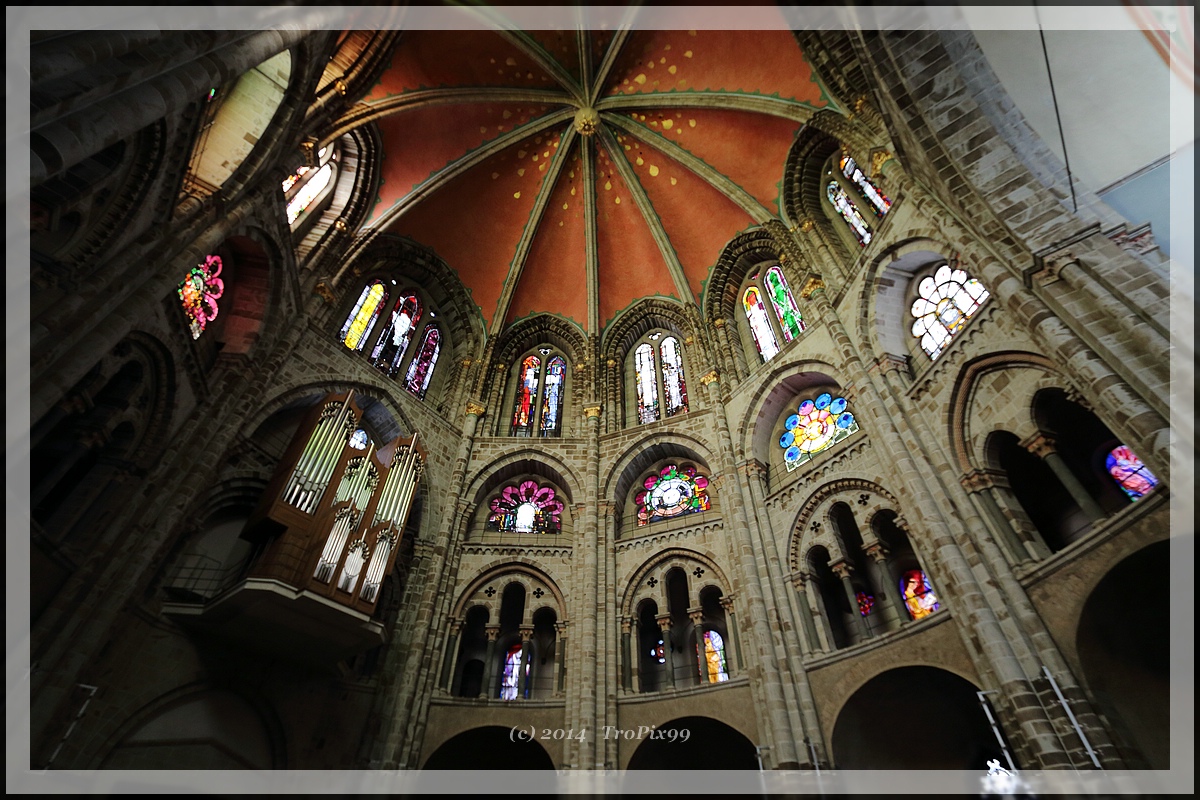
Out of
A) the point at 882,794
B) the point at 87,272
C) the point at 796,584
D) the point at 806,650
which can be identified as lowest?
the point at 882,794

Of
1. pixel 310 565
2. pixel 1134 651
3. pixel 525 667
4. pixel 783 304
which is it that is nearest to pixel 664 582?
pixel 525 667

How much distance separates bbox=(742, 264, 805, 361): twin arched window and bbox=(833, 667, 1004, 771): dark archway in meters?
7.91

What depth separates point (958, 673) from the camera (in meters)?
8.66

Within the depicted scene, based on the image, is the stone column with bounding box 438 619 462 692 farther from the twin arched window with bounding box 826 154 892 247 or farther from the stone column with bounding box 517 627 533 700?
the twin arched window with bounding box 826 154 892 247

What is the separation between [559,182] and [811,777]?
1703 cm

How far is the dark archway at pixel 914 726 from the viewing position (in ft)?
33.0

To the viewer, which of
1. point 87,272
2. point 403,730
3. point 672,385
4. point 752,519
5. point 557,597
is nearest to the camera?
point 87,272

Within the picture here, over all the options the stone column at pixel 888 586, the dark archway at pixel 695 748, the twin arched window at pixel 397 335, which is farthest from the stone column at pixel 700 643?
the twin arched window at pixel 397 335

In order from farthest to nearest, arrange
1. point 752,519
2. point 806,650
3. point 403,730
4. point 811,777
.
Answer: point 752,519, point 403,730, point 806,650, point 811,777

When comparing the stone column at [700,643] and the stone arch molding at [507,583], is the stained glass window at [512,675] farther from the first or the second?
the stone column at [700,643]

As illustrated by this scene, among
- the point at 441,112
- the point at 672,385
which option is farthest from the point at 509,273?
the point at 672,385

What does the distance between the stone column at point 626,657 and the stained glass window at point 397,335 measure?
8750 mm

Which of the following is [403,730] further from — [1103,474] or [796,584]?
[1103,474]

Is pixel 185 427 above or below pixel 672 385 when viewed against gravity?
below
